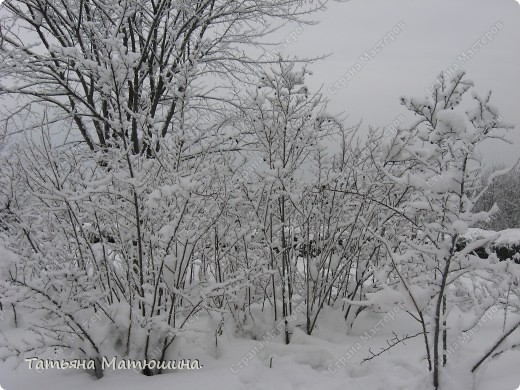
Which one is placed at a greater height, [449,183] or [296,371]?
[449,183]

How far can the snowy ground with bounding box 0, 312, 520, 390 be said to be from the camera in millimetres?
2320

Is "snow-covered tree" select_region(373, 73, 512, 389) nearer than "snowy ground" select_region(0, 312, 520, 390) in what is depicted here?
Yes

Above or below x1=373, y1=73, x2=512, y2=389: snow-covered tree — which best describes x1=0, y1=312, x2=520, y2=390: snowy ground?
below

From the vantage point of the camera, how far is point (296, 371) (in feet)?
9.43

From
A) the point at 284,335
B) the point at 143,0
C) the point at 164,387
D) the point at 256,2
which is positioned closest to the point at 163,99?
the point at 143,0

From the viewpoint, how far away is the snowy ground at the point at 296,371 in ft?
7.61

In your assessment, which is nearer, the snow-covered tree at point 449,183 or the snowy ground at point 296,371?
the snow-covered tree at point 449,183

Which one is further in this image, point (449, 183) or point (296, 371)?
point (296, 371)

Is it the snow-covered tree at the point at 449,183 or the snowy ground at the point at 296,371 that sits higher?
the snow-covered tree at the point at 449,183

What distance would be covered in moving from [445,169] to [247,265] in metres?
2.06

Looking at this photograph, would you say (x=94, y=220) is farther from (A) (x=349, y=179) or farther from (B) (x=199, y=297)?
(A) (x=349, y=179)

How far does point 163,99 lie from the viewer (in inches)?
286

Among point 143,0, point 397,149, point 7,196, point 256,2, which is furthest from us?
point 256,2

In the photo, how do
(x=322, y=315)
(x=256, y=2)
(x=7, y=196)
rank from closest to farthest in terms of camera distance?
(x=322, y=315)
(x=7, y=196)
(x=256, y=2)
